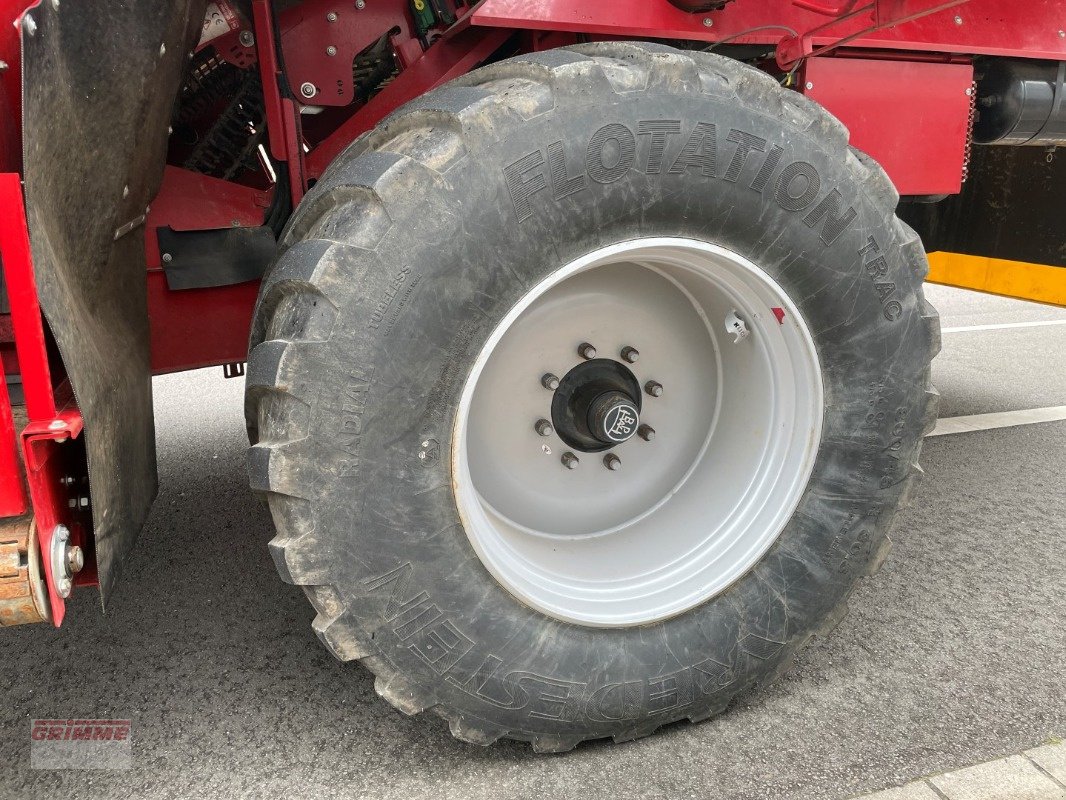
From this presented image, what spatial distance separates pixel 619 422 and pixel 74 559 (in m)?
1.11

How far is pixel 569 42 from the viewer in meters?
2.09

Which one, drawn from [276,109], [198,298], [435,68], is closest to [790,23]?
[435,68]

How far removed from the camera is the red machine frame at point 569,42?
1.93 metres

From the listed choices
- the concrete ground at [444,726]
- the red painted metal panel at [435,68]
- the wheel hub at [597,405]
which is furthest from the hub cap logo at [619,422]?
the red painted metal panel at [435,68]

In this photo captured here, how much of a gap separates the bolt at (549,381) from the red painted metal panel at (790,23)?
775 mm

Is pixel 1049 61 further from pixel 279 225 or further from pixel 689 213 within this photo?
pixel 279 225

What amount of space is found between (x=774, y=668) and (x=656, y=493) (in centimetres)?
51

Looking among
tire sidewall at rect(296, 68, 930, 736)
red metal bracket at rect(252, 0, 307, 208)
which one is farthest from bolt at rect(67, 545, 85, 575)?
red metal bracket at rect(252, 0, 307, 208)

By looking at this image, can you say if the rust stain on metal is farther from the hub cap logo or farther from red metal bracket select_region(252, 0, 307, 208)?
the hub cap logo

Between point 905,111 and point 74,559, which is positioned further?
point 905,111

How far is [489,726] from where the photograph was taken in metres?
1.77

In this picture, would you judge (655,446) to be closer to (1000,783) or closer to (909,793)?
(909,793)

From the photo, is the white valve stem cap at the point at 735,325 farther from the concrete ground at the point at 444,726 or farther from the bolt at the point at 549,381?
the concrete ground at the point at 444,726

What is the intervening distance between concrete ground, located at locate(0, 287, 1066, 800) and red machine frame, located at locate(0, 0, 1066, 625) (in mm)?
Result: 798
